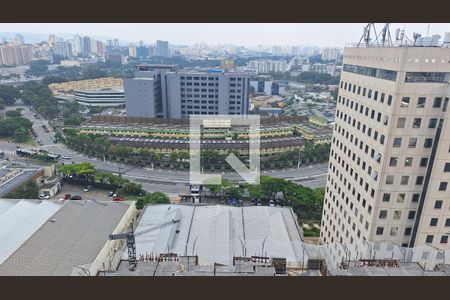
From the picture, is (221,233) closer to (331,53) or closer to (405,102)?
(405,102)

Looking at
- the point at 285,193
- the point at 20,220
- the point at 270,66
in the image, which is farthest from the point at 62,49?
the point at 285,193

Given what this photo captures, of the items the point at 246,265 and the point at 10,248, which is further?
the point at 10,248

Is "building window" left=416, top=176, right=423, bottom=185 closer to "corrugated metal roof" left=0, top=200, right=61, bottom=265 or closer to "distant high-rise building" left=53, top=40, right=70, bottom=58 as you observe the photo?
"corrugated metal roof" left=0, top=200, right=61, bottom=265

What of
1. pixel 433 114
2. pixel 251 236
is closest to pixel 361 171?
pixel 433 114

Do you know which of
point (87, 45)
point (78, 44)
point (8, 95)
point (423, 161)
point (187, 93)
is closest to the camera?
point (423, 161)

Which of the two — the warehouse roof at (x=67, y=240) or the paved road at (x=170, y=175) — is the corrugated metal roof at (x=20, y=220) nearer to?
the warehouse roof at (x=67, y=240)

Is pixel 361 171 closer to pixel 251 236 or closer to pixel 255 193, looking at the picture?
pixel 251 236
